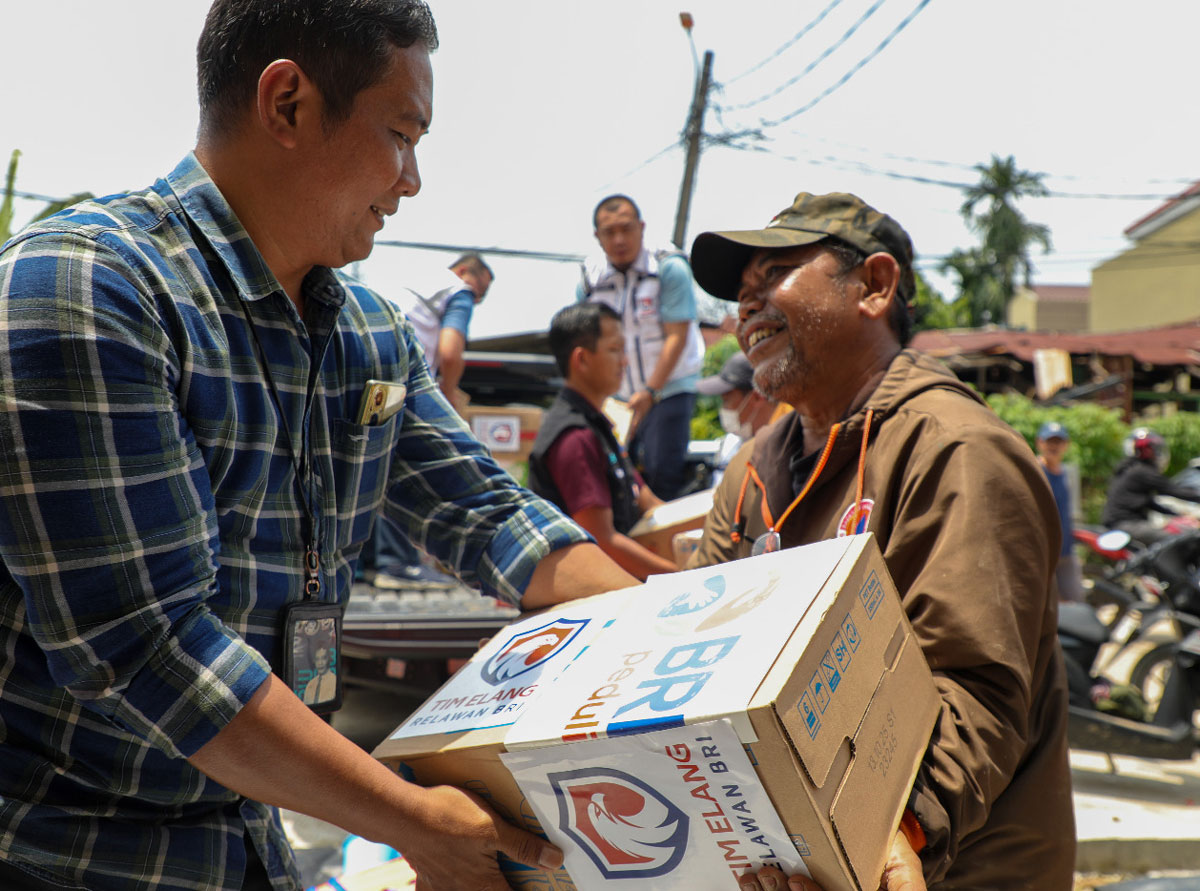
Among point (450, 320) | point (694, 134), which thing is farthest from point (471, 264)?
point (694, 134)

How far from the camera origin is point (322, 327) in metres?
1.66

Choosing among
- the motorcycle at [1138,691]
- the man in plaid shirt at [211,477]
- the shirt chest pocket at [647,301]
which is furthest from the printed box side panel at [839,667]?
the motorcycle at [1138,691]

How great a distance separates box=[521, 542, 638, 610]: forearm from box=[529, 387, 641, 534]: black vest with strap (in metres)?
2.06

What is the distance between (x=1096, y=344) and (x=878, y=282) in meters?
28.4

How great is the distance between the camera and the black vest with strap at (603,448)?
407cm

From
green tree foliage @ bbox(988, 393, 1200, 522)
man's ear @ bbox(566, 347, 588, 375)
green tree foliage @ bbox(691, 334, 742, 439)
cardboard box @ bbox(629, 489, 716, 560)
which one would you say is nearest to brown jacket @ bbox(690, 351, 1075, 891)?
cardboard box @ bbox(629, 489, 716, 560)

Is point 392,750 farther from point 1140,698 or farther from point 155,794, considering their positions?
point 1140,698

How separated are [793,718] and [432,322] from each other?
4.95 m

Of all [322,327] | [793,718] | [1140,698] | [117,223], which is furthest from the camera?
[1140,698]

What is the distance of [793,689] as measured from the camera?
44.8 inches

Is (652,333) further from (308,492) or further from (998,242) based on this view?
(998,242)

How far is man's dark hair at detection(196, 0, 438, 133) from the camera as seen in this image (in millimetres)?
Answer: 1448

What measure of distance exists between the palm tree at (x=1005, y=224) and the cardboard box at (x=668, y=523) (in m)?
49.9

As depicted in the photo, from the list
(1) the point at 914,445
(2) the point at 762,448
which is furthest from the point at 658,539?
(1) the point at 914,445
